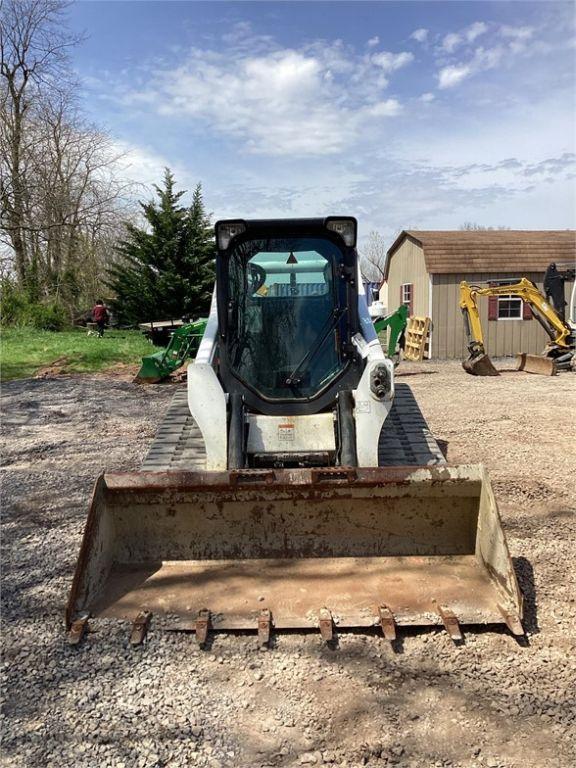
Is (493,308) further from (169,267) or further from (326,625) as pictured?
(326,625)

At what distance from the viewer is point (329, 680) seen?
2.84 meters

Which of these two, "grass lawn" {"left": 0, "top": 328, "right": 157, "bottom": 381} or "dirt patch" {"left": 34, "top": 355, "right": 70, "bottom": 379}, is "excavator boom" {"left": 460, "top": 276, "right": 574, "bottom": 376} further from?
"dirt patch" {"left": 34, "top": 355, "right": 70, "bottom": 379}

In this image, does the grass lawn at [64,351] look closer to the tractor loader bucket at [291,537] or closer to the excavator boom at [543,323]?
the excavator boom at [543,323]

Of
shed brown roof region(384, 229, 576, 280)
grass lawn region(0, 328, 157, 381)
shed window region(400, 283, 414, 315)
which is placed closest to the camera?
grass lawn region(0, 328, 157, 381)

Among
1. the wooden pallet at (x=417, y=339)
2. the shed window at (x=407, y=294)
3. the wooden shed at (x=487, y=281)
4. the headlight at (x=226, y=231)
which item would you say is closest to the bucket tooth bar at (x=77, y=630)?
the headlight at (x=226, y=231)

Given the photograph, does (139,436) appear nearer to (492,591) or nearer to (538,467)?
(538,467)

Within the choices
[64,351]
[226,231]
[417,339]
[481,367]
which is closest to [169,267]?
[64,351]

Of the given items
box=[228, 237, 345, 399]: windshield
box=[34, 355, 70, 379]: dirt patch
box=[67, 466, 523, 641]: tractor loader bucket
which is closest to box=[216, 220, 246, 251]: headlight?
box=[228, 237, 345, 399]: windshield

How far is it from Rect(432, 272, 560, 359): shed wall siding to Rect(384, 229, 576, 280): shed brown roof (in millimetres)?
238

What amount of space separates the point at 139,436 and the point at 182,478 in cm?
444

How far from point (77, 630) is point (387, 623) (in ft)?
5.29

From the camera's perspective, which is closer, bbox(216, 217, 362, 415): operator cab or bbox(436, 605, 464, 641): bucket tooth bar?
bbox(436, 605, 464, 641): bucket tooth bar

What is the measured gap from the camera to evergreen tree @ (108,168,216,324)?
885 inches

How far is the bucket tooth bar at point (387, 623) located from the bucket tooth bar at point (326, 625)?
0.86 ft
